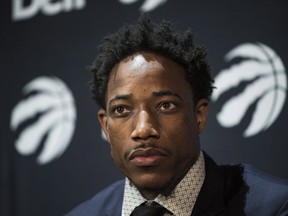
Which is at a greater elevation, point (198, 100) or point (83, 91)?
point (83, 91)

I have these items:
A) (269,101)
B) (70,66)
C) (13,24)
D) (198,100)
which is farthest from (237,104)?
(13,24)

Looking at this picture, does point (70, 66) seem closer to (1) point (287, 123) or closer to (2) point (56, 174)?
(2) point (56, 174)

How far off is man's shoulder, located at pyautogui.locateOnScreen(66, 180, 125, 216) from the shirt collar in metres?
0.11

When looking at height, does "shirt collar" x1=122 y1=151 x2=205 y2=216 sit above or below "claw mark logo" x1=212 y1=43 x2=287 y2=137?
below

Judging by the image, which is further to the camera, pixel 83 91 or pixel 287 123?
pixel 83 91

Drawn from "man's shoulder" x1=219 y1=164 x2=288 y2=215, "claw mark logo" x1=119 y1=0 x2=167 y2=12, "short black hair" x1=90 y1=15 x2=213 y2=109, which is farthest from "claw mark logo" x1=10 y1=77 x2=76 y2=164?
"man's shoulder" x1=219 y1=164 x2=288 y2=215

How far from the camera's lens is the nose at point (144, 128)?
3.52ft

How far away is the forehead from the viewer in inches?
44.6

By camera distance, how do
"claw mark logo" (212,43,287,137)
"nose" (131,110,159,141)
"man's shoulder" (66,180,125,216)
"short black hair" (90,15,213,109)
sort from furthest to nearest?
1. "claw mark logo" (212,43,287,137)
2. "man's shoulder" (66,180,125,216)
3. "short black hair" (90,15,213,109)
4. "nose" (131,110,159,141)

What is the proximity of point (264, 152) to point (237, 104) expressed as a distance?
17 cm

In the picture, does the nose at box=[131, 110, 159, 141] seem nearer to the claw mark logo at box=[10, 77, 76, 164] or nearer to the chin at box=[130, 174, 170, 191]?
the chin at box=[130, 174, 170, 191]

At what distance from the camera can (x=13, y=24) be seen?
193cm

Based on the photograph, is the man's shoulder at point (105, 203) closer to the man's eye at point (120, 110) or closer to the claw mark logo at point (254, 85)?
the man's eye at point (120, 110)

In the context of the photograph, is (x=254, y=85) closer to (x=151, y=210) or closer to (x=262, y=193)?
(x=262, y=193)
